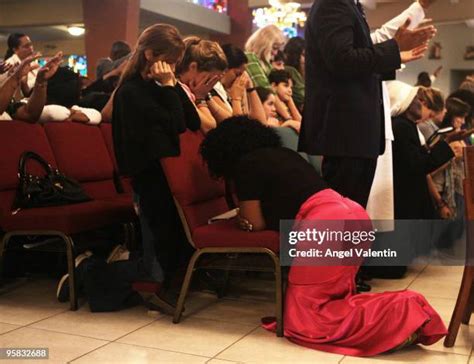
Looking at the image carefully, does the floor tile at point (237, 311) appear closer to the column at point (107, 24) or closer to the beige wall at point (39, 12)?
the column at point (107, 24)

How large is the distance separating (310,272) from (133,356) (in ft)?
2.24

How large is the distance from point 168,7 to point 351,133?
8897 mm

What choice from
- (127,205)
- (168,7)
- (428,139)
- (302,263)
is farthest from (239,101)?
(168,7)

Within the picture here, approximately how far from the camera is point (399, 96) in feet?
11.7

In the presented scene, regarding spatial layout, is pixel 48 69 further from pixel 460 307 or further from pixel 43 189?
pixel 460 307

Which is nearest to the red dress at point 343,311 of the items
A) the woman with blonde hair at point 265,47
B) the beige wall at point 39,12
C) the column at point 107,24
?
the woman with blonde hair at point 265,47

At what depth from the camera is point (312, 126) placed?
2.58 m

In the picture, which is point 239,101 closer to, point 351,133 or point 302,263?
point 351,133

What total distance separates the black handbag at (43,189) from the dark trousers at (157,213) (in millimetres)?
440

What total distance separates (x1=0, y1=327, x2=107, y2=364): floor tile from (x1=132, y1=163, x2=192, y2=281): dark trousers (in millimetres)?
467

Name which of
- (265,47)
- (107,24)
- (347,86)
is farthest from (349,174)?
(107,24)

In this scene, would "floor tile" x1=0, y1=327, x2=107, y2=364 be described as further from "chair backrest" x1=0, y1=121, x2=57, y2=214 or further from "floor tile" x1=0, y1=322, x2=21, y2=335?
"chair backrest" x1=0, y1=121, x2=57, y2=214

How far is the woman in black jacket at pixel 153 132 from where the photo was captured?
2.43m

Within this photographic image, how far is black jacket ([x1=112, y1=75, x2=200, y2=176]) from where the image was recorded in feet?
7.91
